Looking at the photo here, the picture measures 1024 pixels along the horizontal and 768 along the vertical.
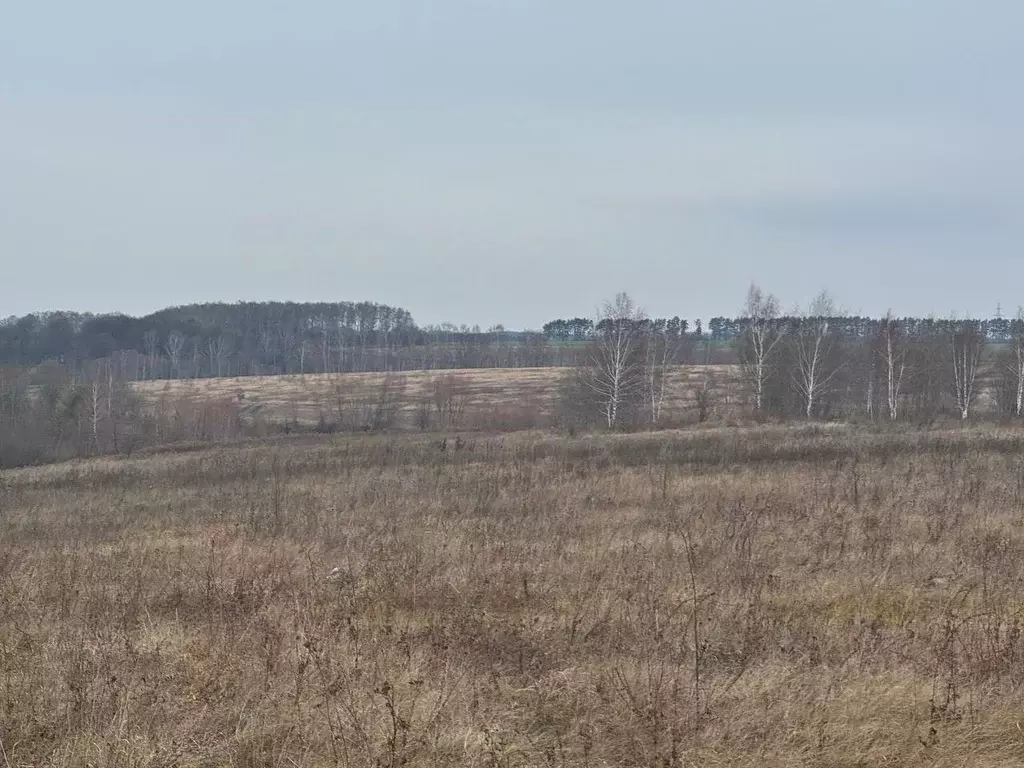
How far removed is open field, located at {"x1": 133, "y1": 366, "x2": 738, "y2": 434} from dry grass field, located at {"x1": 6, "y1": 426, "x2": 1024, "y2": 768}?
128 feet

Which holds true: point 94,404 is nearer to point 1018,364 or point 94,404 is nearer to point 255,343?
point 1018,364

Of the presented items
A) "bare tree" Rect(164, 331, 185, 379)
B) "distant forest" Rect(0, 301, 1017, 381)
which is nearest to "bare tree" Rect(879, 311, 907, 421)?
"distant forest" Rect(0, 301, 1017, 381)

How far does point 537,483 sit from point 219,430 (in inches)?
1685

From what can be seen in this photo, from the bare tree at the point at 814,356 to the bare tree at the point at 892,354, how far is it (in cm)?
289

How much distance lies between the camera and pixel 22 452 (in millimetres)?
40844

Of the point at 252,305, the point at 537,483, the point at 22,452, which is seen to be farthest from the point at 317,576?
the point at 252,305

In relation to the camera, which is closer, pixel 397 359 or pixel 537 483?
pixel 537 483

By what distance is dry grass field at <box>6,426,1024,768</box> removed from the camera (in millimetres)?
3555

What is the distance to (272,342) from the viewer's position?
139m

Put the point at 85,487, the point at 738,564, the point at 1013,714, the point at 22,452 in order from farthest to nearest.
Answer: the point at 22,452 < the point at 85,487 < the point at 738,564 < the point at 1013,714

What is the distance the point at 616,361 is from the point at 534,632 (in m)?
37.4

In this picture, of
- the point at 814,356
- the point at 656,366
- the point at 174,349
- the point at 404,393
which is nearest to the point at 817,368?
the point at 814,356

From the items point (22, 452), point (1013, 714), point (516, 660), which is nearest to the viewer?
point (1013, 714)

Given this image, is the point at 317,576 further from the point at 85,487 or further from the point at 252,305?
the point at 252,305
